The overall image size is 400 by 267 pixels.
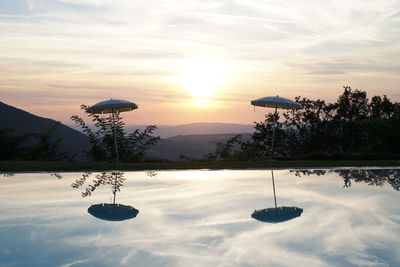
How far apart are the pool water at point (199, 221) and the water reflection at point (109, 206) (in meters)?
0.07

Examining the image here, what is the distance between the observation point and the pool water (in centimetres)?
568

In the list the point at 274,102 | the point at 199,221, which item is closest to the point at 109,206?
the point at 199,221

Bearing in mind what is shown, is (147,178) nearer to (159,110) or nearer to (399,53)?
(399,53)

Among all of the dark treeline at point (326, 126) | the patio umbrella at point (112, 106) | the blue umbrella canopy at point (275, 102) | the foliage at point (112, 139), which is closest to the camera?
the patio umbrella at point (112, 106)

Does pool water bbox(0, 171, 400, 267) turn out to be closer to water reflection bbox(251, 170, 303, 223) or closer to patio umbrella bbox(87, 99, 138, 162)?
water reflection bbox(251, 170, 303, 223)

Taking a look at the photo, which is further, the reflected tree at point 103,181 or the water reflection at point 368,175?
the water reflection at point 368,175

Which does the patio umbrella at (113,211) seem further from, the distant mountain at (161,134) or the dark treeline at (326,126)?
the dark treeline at (326,126)

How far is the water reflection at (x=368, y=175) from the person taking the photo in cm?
1171

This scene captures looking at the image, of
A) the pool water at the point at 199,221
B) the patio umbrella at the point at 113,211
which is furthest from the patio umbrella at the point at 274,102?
the patio umbrella at the point at 113,211

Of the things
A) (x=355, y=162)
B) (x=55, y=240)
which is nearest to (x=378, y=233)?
(x=55, y=240)

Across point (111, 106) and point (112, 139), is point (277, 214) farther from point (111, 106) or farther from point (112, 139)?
point (112, 139)

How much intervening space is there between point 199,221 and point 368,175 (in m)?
6.80

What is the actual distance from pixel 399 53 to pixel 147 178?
12798mm

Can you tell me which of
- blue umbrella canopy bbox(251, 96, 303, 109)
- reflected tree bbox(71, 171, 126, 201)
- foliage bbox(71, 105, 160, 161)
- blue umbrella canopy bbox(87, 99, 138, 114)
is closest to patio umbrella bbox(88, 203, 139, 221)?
reflected tree bbox(71, 171, 126, 201)
